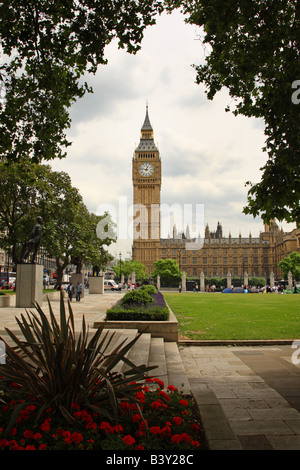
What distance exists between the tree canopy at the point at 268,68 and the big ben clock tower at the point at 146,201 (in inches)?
4164

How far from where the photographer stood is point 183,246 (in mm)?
115062

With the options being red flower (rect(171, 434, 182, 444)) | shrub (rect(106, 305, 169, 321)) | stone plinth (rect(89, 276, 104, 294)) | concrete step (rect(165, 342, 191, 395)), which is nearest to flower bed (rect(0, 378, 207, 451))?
red flower (rect(171, 434, 182, 444))

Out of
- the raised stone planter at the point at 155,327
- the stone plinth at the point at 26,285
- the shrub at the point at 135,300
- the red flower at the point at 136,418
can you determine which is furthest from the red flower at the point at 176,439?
the stone plinth at the point at 26,285

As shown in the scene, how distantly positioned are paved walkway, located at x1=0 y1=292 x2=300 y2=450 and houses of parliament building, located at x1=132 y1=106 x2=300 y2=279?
10467 centimetres

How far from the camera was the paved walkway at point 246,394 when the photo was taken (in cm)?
371

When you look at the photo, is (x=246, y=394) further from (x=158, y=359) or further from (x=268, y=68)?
(x=268, y=68)

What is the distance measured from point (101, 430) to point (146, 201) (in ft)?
364

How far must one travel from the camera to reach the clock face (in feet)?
373

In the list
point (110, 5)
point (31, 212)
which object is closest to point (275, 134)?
point (110, 5)

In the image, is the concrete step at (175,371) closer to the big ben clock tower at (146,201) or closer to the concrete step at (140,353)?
the concrete step at (140,353)

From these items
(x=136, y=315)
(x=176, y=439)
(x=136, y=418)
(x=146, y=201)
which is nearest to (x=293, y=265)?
(x=146, y=201)

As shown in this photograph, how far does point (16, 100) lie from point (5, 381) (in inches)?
236

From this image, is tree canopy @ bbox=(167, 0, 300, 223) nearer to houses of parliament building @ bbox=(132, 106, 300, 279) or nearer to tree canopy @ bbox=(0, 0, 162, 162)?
tree canopy @ bbox=(0, 0, 162, 162)
